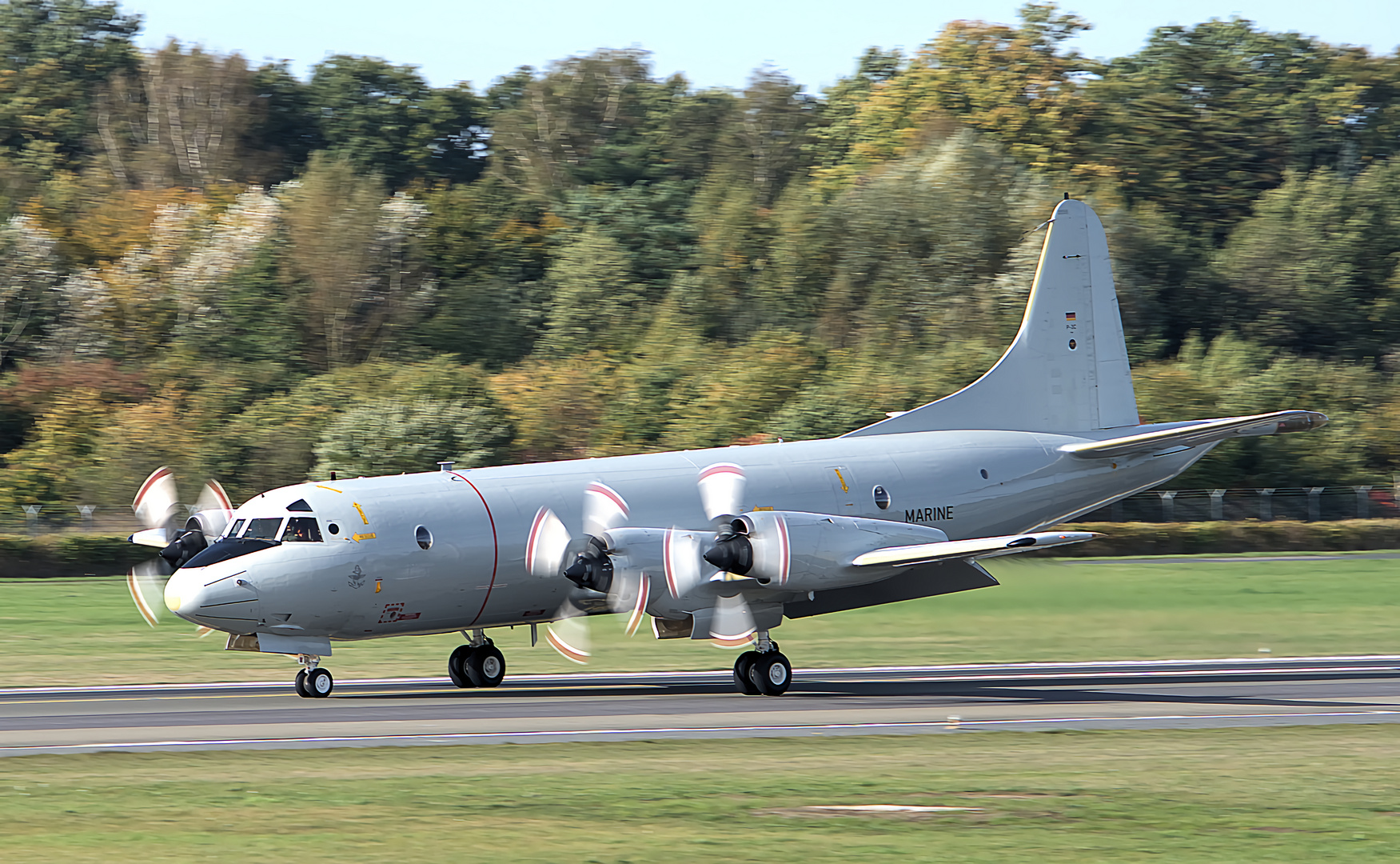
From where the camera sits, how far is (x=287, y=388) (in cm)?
7288

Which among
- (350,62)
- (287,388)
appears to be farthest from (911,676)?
(350,62)

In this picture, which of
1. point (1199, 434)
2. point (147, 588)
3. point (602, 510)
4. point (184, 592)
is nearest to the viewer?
point (184, 592)

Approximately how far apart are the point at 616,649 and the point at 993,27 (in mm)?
71700

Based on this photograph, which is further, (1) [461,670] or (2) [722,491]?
(1) [461,670]

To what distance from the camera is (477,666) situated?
27578 millimetres

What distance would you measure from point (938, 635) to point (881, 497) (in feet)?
31.6

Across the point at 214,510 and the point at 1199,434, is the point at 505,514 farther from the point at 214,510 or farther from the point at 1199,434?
the point at 1199,434

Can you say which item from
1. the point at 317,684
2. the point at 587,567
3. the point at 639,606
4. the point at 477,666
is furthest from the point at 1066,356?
the point at 317,684

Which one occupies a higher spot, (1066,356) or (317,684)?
(1066,356)

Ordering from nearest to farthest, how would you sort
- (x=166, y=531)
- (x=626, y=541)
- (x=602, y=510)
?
1. (x=626, y=541)
2. (x=602, y=510)
3. (x=166, y=531)

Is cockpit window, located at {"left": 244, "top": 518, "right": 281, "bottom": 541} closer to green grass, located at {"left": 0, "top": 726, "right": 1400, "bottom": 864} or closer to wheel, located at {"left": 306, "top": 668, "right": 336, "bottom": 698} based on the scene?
wheel, located at {"left": 306, "top": 668, "right": 336, "bottom": 698}

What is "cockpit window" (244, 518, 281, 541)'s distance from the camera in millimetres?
24266

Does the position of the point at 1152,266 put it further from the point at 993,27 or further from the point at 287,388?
the point at 287,388

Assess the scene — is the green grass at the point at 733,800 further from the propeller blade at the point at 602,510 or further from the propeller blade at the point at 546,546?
the propeller blade at the point at 602,510
